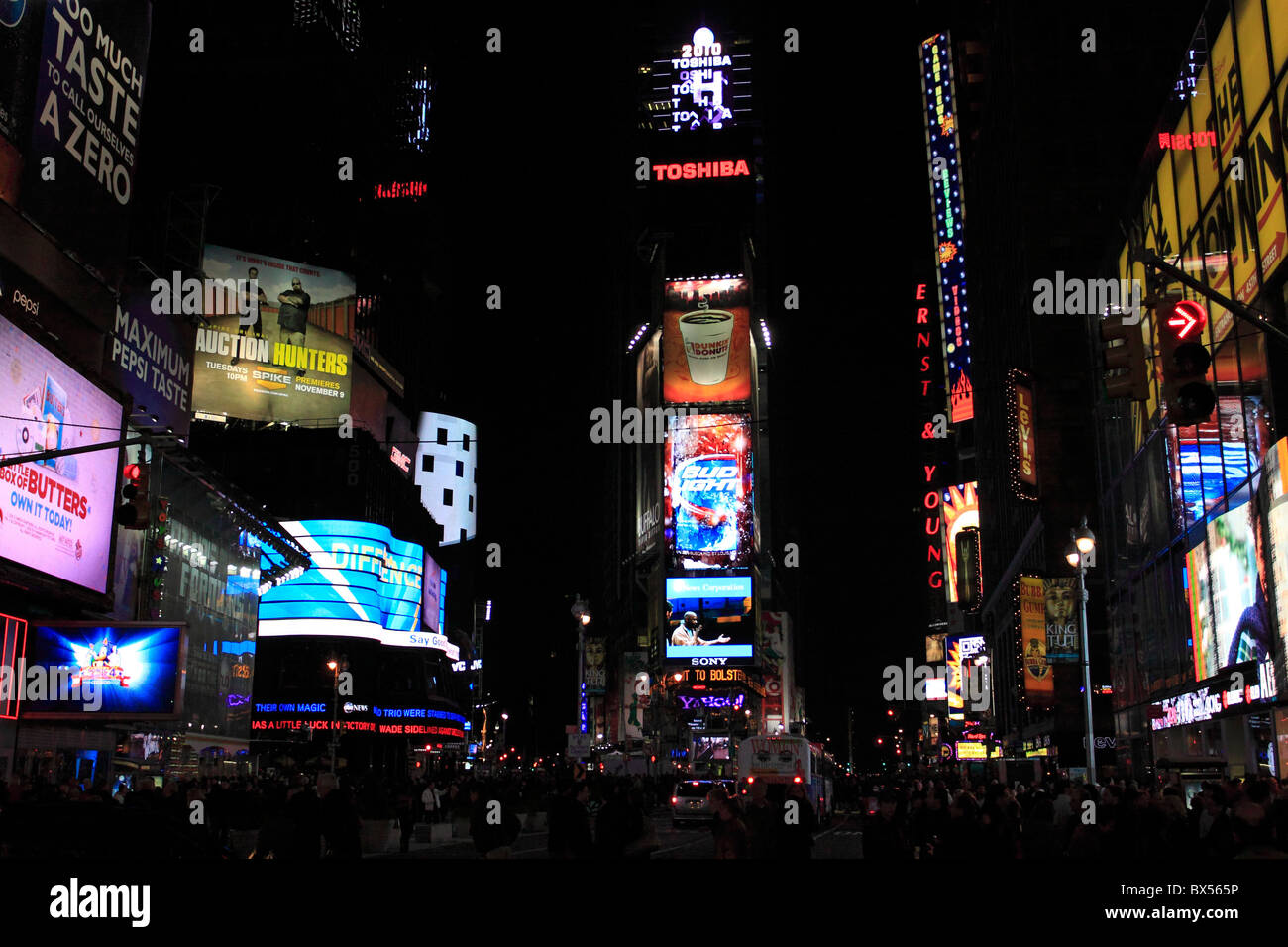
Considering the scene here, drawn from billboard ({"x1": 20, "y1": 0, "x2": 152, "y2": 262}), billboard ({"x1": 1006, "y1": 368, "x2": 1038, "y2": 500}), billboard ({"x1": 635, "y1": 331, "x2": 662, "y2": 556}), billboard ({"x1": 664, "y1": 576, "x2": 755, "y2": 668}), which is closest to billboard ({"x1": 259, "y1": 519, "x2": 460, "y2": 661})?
billboard ({"x1": 664, "y1": 576, "x2": 755, "y2": 668})

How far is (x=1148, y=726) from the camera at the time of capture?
42156 mm

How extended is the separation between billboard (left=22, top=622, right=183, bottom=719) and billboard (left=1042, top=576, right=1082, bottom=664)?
3331 centimetres

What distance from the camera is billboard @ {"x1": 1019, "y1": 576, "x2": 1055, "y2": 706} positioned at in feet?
177

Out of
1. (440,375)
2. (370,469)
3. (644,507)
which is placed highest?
(440,375)

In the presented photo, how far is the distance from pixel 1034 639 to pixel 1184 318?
147 ft

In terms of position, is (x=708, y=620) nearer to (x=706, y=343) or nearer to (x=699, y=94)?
(x=706, y=343)

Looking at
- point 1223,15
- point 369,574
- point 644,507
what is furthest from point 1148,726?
point 644,507

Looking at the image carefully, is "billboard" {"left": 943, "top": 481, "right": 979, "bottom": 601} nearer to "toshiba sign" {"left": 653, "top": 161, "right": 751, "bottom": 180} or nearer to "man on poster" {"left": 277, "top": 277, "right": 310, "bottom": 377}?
"toshiba sign" {"left": 653, "top": 161, "right": 751, "bottom": 180}

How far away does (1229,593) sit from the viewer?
3092cm

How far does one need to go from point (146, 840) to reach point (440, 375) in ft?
391

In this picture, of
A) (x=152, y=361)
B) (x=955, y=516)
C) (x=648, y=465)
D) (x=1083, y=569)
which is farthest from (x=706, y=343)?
(x=1083, y=569)

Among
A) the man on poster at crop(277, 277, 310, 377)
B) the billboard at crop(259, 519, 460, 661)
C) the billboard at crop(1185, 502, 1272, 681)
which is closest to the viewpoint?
the billboard at crop(1185, 502, 1272, 681)

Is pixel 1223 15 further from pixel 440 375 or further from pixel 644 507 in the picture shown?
pixel 644 507
